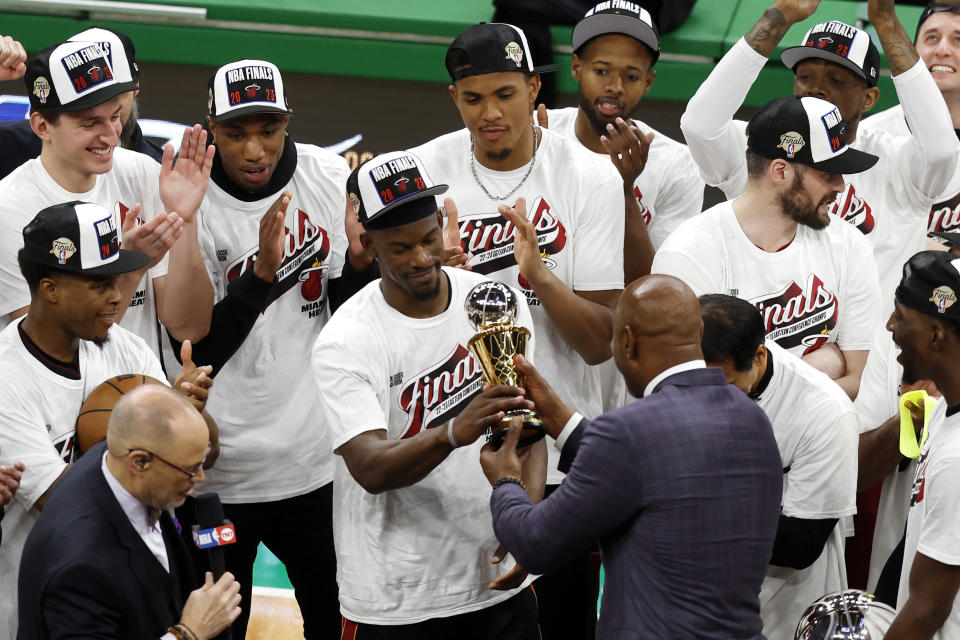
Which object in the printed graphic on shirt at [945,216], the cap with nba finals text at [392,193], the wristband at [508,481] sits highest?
the cap with nba finals text at [392,193]

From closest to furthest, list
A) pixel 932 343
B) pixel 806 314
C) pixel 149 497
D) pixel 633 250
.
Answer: pixel 149 497 → pixel 932 343 → pixel 806 314 → pixel 633 250

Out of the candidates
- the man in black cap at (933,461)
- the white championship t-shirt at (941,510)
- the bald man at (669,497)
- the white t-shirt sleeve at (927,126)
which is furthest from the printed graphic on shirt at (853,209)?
the bald man at (669,497)

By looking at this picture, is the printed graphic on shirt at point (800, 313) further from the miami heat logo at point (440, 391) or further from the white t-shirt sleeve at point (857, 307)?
the miami heat logo at point (440, 391)

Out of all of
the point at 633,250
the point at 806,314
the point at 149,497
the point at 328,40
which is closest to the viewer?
the point at 149,497

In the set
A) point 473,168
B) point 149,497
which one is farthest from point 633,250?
point 149,497

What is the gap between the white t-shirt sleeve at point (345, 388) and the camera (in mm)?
3645

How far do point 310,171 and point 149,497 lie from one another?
Result: 5.56 feet

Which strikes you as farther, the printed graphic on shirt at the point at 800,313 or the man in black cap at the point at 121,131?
the man in black cap at the point at 121,131

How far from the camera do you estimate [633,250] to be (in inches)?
192

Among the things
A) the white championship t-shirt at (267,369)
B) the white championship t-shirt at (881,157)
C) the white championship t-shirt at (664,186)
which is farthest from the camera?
the white championship t-shirt at (664,186)

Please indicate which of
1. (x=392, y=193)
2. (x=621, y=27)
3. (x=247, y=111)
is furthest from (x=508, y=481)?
(x=621, y=27)

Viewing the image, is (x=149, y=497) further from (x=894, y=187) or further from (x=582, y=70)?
(x=894, y=187)

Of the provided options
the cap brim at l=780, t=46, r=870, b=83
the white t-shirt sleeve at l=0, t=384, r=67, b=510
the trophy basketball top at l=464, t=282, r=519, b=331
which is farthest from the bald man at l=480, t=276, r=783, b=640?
the cap brim at l=780, t=46, r=870, b=83

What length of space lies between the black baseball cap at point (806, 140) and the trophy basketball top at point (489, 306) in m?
1.34
